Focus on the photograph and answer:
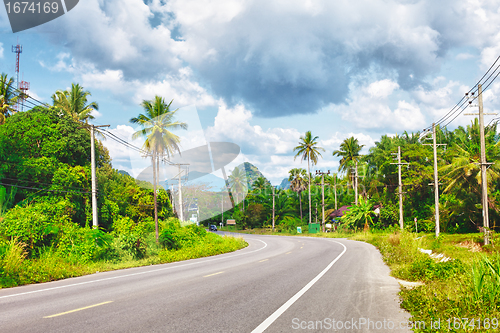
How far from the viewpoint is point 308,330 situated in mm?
5848

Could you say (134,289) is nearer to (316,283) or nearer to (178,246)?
(316,283)

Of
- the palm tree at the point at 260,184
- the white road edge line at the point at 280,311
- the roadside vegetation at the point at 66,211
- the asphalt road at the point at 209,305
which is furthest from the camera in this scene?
the palm tree at the point at 260,184

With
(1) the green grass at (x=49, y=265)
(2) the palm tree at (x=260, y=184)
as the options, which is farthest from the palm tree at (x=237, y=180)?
(1) the green grass at (x=49, y=265)

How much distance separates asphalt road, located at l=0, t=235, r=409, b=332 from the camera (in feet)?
19.9

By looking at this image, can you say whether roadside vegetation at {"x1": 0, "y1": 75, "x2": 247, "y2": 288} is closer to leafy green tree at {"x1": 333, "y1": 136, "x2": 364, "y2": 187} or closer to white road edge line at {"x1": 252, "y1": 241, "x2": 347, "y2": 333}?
white road edge line at {"x1": 252, "y1": 241, "x2": 347, "y2": 333}

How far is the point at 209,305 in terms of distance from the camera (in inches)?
297

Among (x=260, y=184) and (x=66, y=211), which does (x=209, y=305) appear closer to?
(x=66, y=211)

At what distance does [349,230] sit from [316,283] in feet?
147

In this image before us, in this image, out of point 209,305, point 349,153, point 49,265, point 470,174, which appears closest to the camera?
point 209,305

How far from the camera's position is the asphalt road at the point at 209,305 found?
19.9 ft

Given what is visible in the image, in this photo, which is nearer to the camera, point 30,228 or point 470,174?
point 30,228

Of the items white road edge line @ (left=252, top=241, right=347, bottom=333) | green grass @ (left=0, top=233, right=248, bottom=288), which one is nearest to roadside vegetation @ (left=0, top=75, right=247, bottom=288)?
green grass @ (left=0, top=233, right=248, bottom=288)

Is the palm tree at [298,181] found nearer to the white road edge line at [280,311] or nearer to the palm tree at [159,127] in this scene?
the palm tree at [159,127]

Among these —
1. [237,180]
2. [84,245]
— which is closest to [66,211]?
[84,245]
